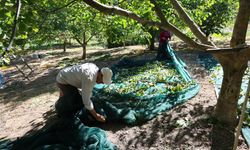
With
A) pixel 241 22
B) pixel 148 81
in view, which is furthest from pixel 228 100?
pixel 148 81

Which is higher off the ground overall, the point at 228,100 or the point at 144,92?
the point at 228,100

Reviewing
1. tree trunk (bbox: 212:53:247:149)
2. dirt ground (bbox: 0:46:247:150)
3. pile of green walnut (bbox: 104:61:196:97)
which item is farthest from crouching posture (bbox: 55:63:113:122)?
tree trunk (bbox: 212:53:247:149)

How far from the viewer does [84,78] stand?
4172mm

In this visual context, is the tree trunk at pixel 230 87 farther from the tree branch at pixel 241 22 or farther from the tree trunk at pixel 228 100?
the tree branch at pixel 241 22

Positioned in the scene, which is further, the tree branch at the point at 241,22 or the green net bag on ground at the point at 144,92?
the green net bag on ground at the point at 144,92

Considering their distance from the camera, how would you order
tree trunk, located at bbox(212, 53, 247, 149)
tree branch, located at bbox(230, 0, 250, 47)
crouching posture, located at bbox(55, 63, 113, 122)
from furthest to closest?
crouching posture, located at bbox(55, 63, 113, 122)
tree trunk, located at bbox(212, 53, 247, 149)
tree branch, located at bbox(230, 0, 250, 47)

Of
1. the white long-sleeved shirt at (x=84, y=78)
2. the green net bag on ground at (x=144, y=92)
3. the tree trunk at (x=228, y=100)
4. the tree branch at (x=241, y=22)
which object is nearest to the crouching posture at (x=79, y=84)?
the white long-sleeved shirt at (x=84, y=78)

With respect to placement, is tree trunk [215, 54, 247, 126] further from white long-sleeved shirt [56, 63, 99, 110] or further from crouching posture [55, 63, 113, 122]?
white long-sleeved shirt [56, 63, 99, 110]

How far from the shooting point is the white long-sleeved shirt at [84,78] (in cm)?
412

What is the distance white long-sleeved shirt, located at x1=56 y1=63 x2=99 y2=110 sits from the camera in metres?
4.12

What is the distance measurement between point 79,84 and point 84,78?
0.45m

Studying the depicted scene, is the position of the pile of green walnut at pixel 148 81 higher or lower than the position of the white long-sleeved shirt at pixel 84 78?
lower

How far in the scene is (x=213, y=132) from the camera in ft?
14.0

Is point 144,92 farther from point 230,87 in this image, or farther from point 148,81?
point 230,87
